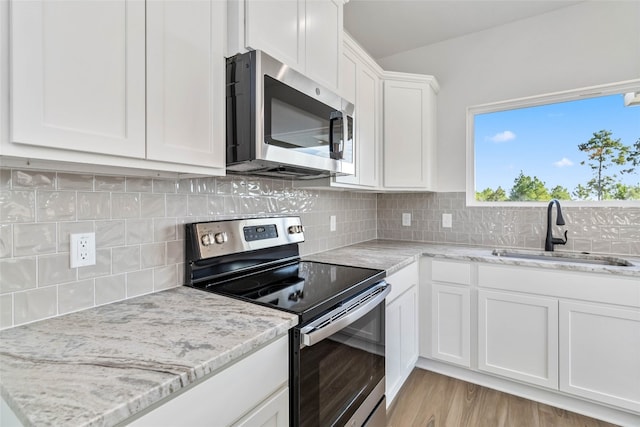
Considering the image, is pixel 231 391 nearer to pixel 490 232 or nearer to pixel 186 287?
pixel 186 287

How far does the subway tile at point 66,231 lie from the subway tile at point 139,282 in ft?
0.74

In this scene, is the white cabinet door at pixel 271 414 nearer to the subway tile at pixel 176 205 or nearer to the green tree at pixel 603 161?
the subway tile at pixel 176 205

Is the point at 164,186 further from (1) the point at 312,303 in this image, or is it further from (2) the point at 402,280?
(2) the point at 402,280

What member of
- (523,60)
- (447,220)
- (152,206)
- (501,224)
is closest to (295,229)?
(152,206)

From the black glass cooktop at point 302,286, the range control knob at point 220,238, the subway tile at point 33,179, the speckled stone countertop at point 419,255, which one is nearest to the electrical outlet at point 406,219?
the speckled stone countertop at point 419,255

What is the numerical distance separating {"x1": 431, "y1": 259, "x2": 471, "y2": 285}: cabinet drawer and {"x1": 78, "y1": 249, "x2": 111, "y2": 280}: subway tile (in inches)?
76.3

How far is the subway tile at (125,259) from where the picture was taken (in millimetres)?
1128

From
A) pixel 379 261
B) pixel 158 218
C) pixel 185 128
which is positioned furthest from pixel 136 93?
pixel 379 261

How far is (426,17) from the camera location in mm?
2398

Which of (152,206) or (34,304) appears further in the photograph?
(152,206)

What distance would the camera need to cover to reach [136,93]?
2.94 feet

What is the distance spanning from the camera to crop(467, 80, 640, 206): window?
2156mm

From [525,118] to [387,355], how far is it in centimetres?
216

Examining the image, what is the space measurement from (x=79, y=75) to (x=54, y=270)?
620mm
